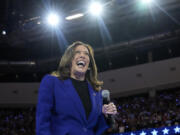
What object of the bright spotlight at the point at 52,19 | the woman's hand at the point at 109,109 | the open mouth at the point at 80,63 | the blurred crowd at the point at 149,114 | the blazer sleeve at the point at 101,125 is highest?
the bright spotlight at the point at 52,19

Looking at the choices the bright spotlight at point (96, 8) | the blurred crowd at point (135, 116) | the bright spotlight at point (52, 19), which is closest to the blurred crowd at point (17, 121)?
the blurred crowd at point (135, 116)

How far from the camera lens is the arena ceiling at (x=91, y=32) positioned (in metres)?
7.99

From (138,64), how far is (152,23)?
85.9 inches

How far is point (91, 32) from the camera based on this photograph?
34.5ft

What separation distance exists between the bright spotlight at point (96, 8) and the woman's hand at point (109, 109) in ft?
20.6

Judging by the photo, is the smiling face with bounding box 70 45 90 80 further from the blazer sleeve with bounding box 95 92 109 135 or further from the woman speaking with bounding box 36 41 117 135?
the blazer sleeve with bounding box 95 92 109 135

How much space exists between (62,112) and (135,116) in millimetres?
7322

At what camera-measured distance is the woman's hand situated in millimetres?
1432

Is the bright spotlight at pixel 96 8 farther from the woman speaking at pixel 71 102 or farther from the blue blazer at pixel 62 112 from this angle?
the blue blazer at pixel 62 112

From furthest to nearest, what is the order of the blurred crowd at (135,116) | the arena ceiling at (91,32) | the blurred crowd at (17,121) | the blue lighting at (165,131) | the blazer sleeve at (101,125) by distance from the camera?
1. the blurred crowd at (17,121)
2. the arena ceiling at (91,32)
3. the blurred crowd at (135,116)
4. the blue lighting at (165,131)
5. the blazer sleeve at (101,125)

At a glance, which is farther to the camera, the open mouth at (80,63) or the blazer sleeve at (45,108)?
the open mouth at (80,63)

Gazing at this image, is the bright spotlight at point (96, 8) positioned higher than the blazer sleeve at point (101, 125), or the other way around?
the bright spotlight at point (96, 8)

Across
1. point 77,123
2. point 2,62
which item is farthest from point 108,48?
point 77,123

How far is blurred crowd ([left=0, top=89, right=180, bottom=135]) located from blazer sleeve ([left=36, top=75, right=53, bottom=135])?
5.90 metres
